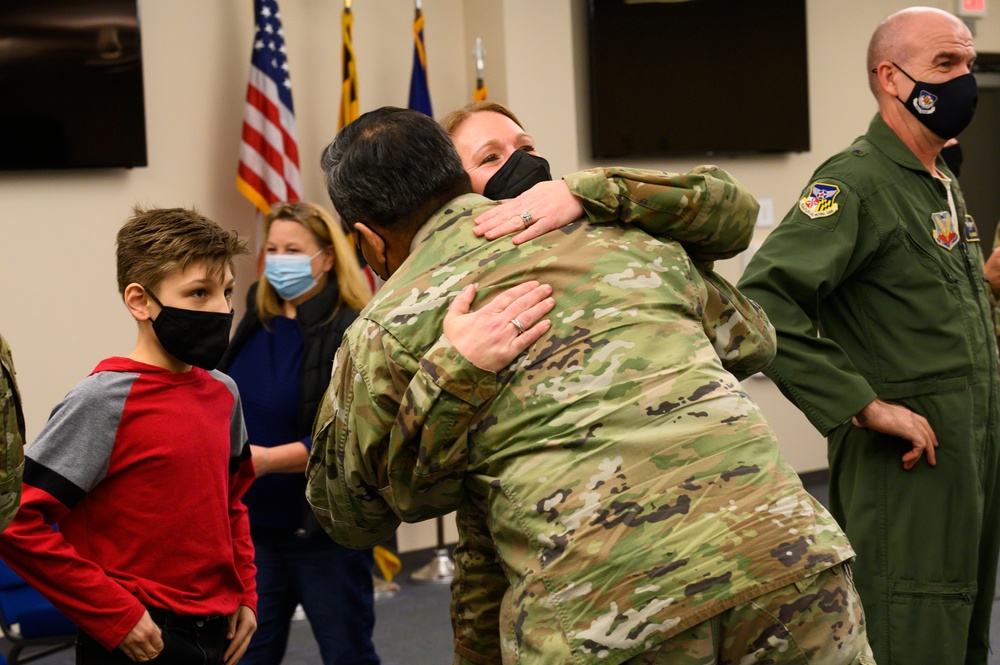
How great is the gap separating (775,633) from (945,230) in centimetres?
151

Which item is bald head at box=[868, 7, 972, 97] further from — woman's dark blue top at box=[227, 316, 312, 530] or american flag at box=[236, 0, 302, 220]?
american flag at box=[236, 0, 302, 220]

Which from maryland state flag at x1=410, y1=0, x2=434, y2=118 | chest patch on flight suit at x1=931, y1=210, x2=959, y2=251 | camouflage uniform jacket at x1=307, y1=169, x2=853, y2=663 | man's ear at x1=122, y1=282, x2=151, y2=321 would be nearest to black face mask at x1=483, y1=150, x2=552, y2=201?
camouflage uniform jacket at x1=307, y1=169, x2=853, y2=663

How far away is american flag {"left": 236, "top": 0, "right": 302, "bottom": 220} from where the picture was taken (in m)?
4.62

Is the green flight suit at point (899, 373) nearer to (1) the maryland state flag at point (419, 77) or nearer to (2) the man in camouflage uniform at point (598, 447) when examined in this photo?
(2) the man in camouflage uniform at point (598, 447)

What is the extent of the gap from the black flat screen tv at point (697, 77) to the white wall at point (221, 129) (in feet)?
0.33

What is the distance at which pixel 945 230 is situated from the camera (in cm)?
256

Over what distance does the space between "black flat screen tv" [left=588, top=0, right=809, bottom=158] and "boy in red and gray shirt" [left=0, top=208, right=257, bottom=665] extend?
3655mm

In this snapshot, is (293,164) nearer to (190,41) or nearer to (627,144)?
(190,41)

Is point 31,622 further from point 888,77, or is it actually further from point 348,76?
point 888,77

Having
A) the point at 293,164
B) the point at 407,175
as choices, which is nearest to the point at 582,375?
the point at 407,175

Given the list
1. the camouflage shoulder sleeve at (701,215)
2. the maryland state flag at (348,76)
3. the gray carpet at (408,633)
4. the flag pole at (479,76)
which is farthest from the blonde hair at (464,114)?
the flag pole at (479,76)

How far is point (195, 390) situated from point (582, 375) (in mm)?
1017

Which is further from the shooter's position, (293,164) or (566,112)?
(566,112)

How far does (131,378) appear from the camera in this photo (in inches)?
80.4
